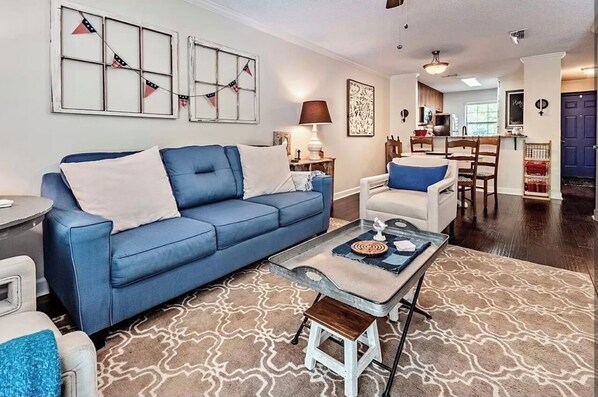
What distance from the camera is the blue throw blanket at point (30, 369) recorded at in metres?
0.67

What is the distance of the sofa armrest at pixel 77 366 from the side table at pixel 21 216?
71cm

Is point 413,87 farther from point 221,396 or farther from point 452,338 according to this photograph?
point 221,396

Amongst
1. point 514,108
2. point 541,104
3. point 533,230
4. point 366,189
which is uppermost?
point 514,108

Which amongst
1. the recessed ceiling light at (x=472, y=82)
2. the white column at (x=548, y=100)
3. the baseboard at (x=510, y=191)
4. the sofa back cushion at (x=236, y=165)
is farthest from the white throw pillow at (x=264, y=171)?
the recessed ceiling light at (x=472, y=82)

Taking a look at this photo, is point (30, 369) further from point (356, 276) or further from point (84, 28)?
point (84, 28)

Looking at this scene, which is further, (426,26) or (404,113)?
(404,113)

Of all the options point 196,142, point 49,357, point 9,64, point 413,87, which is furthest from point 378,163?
point 49,357

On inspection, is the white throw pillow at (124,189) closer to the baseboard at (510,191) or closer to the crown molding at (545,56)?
the baseboard at (510,191)

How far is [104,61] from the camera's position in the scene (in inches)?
97.7

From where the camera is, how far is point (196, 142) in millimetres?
3219

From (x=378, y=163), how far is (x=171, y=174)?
482cm

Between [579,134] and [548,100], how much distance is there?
2935 mm

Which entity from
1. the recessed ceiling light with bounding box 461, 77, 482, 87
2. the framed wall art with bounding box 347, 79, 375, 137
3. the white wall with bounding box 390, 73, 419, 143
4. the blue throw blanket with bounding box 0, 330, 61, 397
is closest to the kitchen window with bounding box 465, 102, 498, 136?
the recessed ceiling light with bounding box 461, 77, 482, 87

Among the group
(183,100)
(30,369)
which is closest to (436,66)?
(183,100)
